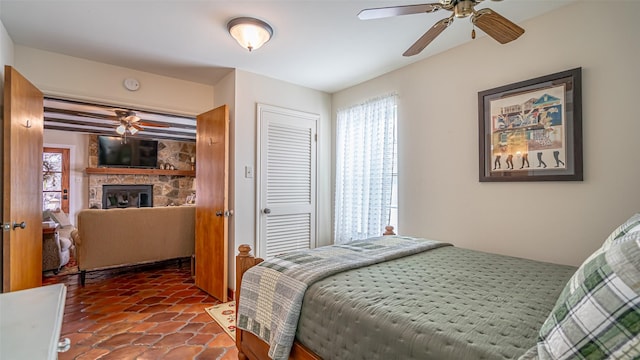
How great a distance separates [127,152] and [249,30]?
257 inches

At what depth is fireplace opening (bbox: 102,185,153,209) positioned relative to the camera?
711cm

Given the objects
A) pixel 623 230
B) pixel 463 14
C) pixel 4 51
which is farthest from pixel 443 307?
pixel 4 51

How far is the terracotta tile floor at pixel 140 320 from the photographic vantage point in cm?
212

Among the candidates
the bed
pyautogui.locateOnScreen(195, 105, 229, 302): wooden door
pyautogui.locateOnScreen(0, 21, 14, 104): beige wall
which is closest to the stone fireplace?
pyautogui.locateOnScreen(195, 105, 229, 302): wooden door

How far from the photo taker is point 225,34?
2.42 meters

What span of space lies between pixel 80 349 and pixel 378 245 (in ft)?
7.45

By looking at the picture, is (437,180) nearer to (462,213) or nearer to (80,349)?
(462,213)

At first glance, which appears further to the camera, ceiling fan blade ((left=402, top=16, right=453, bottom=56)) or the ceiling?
the ceiling

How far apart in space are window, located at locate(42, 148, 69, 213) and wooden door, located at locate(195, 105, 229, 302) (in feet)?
17.0

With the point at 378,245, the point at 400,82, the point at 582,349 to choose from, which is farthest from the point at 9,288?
the point at 400,82

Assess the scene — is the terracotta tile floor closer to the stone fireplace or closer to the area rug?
the area rug

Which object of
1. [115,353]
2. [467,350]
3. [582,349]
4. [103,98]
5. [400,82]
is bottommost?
[115,353]

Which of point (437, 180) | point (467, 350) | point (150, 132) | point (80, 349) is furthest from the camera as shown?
point (150, 132)

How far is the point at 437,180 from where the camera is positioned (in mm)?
2830
